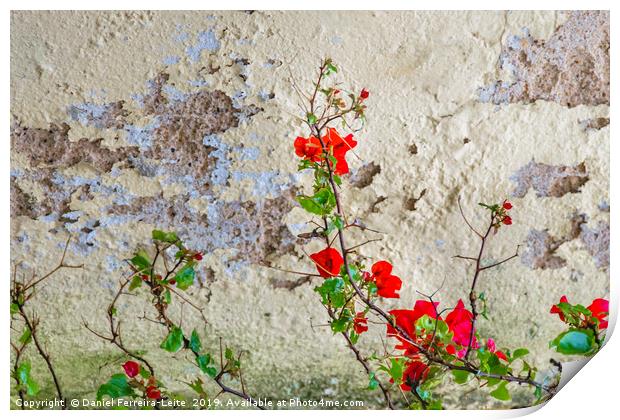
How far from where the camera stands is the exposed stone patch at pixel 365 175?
1248 mm

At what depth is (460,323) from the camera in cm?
126

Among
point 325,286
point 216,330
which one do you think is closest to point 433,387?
point 325,286

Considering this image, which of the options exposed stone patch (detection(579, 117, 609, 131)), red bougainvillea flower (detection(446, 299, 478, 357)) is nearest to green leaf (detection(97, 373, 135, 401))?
red bougainvillea flower (detection(446, 299, 478, 357))

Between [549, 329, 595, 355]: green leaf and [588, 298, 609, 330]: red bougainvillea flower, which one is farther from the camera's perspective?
[588, 298, 609, 330]: red bougainvillea flower

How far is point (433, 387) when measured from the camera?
127cm

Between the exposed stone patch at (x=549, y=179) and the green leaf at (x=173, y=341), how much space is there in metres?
0.63

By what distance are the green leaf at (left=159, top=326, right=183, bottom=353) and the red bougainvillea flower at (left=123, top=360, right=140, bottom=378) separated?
6 centimetres

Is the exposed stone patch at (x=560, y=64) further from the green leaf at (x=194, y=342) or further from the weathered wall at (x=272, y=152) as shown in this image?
the green leaf at (x=194, y=342)

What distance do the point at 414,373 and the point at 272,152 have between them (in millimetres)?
455

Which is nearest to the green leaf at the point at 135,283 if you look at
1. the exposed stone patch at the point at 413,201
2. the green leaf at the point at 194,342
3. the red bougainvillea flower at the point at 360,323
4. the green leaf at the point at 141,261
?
the green leaf at the point at 141,261

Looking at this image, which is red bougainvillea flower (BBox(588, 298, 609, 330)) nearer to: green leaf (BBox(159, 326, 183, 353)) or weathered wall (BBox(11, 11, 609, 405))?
weathered wall (BBox(11, 11, 609, 405))

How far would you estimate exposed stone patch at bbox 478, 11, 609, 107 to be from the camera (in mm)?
1257
